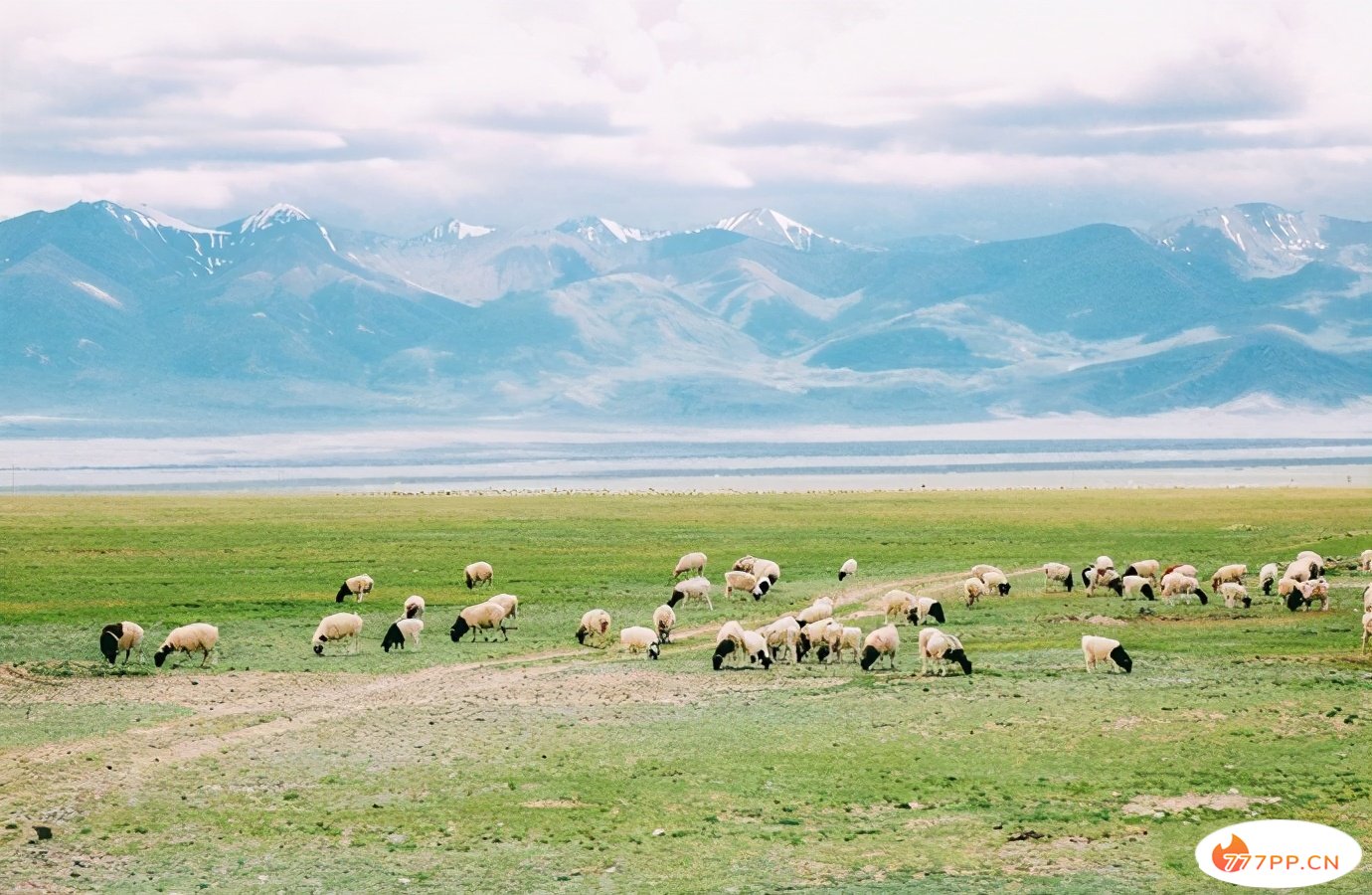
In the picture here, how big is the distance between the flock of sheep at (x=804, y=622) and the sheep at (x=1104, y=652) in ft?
0.05

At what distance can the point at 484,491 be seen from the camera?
363ft

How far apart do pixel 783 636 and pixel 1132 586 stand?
505 inches

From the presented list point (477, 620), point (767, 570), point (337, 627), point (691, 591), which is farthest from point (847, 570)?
point (337, 627)

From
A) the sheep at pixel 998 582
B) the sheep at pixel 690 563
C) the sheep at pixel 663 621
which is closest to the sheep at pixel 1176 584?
the sheep at pixel 998 582

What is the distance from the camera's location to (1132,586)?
40125mm

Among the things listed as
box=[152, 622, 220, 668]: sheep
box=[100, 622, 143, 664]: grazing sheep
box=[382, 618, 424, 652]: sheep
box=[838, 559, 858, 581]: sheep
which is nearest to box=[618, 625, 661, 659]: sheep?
box=[382, 618, 424, 652]: sheep

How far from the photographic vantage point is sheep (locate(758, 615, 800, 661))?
30.3m

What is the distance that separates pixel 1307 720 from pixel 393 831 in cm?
1260

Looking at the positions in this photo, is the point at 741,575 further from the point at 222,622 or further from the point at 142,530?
the point at 142,530

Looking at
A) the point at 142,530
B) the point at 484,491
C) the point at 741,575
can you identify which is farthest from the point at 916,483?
the point at 741,575

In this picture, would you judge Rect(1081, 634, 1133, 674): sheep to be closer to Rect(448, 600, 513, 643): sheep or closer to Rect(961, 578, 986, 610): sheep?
Rect(961, 578, 986, 610): sheep

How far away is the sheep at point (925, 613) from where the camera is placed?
34562 mm

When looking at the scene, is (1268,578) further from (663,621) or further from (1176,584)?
(663,621)

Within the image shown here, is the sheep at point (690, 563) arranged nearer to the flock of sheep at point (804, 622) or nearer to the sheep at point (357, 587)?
the flock of sheep at point (804, 622)
